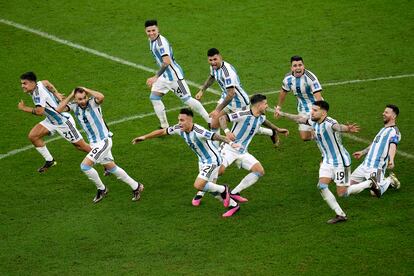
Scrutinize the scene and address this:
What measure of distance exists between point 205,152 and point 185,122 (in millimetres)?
675

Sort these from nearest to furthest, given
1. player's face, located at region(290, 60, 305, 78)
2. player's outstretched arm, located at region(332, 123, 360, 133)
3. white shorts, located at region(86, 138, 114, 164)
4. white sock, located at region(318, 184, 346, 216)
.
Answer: player's outstretched arm, located at region(332, 123, 360, 133) → white sock, located at region(318, 184, 346, 216) → white shorts, located at region(86, 138, 114, 164) → player's face, located at region(290, 60, 305, 78)

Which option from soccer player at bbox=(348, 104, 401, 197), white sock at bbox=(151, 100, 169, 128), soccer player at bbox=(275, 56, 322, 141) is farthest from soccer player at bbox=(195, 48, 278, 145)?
soccer player at bbox=(348, 104, 401, 197)

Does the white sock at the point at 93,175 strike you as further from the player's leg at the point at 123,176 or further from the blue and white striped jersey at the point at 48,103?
the blue and white striped jersey at the point at 48,103

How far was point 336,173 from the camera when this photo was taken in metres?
15.0

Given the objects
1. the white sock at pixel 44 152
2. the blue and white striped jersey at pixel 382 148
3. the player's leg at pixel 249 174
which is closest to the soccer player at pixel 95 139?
the white sock at pixel 44 152

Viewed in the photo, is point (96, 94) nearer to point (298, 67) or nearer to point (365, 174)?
point (298, 67)

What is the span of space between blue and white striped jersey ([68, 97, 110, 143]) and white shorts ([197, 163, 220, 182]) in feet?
6.96

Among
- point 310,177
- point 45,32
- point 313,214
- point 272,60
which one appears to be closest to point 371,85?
point 272,60

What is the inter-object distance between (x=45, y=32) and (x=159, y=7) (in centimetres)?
353

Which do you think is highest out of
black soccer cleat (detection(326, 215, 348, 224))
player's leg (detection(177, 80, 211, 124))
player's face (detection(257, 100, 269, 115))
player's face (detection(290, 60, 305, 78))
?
player's face (detection(290, 60, 305, 78))

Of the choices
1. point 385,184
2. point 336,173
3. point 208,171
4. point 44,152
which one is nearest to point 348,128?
point 336,173

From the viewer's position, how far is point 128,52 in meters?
23.6

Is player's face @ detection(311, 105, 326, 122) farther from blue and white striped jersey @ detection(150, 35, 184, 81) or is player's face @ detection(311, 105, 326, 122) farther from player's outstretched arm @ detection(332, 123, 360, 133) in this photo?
blue and white striped jersey @ detection(150, 35, 184, 81)

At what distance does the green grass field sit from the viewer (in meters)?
14.0
